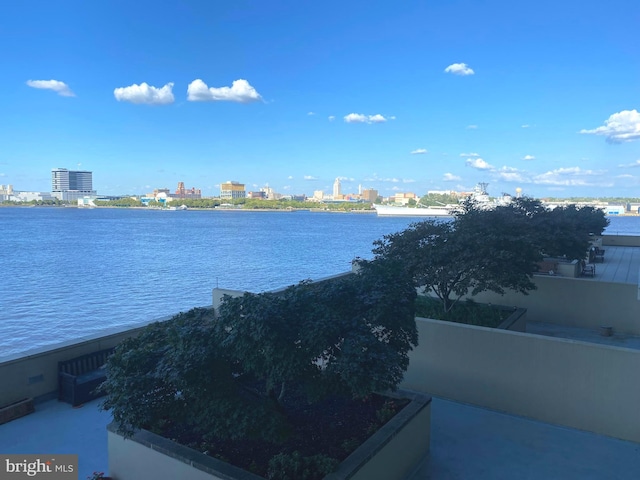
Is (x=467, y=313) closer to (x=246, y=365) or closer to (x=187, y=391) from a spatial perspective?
(x=246, y=365)

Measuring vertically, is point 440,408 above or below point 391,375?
below

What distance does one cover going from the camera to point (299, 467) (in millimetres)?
4168

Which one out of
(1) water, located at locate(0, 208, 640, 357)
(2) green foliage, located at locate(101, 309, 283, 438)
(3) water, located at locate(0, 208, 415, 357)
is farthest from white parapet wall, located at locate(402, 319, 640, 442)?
(3) water, located at locate(0, 208, 415, 357)

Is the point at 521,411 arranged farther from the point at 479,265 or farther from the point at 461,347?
the point at 479,265

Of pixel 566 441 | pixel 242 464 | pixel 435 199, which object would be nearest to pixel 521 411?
pixel 566 441

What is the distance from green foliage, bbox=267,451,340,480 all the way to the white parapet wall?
387cm

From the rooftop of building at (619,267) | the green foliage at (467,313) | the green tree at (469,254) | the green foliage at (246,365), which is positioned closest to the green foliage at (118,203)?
the rooftop of building at (619,267)

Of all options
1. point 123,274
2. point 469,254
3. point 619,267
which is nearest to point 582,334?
point 469,254

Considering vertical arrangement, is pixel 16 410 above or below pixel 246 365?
below

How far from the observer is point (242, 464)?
14.6 feet

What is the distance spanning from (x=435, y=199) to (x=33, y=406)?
15973 centimetres

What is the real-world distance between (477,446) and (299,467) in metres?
2.93

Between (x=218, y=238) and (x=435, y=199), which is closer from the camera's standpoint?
(x=218, y=238)

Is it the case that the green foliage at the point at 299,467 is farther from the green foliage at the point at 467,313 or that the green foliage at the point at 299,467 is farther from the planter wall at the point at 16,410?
the green foliage at the point at 467,313
